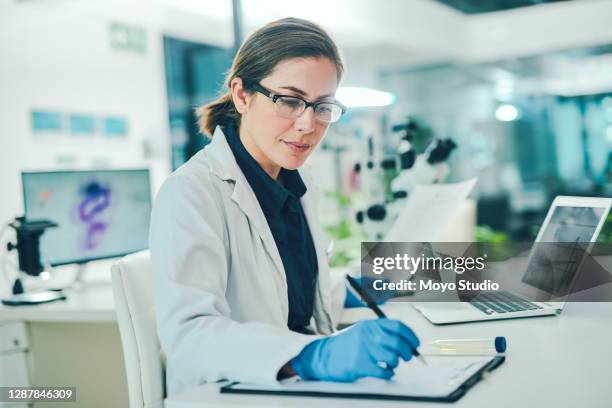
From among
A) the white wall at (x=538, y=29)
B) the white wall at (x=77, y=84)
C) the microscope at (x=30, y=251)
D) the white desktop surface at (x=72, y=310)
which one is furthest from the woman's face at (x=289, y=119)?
the white wall at (x=538, y=29)

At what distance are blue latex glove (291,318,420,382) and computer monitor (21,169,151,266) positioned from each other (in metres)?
1.56

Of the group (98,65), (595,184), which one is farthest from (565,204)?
(595,184)

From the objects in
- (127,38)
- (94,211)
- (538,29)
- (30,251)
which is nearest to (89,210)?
(94,211)

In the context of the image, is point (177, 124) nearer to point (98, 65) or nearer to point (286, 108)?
point (98, 65)

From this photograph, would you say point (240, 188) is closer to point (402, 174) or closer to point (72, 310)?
point (72, 310)

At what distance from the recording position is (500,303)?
1.45 m

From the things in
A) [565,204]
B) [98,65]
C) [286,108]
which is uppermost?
[98,65]

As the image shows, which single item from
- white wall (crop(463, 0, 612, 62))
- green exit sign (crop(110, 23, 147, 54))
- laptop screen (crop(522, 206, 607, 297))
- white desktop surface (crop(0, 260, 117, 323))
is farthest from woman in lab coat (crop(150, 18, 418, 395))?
white wall (crop(463, 0, 612, 62))

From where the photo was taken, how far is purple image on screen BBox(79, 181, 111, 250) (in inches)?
90.6

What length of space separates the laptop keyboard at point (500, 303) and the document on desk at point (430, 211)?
224 millimetres

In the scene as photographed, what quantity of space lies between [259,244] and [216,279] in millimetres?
174

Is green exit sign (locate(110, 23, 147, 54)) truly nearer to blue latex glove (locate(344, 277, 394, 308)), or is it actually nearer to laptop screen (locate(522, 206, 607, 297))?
blue latex glove (locate(344, 277, 394, 308))

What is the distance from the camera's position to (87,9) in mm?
4004

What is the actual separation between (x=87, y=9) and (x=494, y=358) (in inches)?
147
